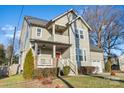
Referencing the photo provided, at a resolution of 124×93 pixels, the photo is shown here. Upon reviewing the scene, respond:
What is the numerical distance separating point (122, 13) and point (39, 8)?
21.7 meters

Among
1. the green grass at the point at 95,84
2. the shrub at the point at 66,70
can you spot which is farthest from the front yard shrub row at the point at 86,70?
the green grass at the point at 95,84

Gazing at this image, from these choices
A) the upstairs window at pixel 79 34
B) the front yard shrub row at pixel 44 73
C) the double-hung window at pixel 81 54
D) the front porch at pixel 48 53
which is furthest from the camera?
the upstairs window at pixel 79 34

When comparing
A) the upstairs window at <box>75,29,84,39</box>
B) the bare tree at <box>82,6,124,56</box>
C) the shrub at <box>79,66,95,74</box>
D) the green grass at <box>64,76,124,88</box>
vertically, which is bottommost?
the green grass at <box>64,76,124,88</box>

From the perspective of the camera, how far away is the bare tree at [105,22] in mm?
32531

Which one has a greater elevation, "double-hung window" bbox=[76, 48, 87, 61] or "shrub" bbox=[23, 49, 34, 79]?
"double-hung window" bbox=[76, 48, 87, 61]

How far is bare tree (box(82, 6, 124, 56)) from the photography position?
32.5 m

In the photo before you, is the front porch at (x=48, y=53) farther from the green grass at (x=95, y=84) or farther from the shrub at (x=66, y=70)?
the green grass at (x=95, y=84)

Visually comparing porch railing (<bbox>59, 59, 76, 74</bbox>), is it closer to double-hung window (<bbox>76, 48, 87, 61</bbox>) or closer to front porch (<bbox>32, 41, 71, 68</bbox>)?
front porch (<bbox>32, 41, 71, 68</bbox>)

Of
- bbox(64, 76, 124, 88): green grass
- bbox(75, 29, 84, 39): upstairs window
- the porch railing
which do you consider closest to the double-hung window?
bbox(75, 29, 84, 39): upstairs window

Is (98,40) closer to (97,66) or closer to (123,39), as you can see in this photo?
(123,39)

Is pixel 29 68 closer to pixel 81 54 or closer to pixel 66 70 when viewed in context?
pixel 66 70

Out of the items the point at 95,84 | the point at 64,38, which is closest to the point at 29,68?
the point at 95,84

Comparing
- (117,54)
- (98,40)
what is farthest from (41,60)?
(117,54)
